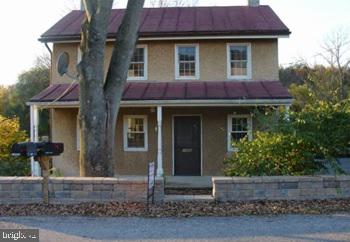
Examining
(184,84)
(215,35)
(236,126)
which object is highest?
(215,35)

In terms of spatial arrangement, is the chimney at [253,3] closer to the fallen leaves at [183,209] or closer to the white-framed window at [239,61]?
the white-framed window at [239,61]

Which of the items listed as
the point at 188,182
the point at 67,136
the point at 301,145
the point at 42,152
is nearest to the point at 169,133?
the point at 188,182

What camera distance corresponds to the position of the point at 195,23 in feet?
65.8

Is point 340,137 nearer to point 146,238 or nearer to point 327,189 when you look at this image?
point 327,189

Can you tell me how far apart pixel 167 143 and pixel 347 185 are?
33.0 feet

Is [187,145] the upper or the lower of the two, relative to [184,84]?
lower

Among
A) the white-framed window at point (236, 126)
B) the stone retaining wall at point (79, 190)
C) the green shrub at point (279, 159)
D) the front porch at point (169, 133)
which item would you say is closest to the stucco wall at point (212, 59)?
the front porch at point (169, 133)

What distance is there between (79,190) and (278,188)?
3911 millimetres

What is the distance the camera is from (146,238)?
24.6 feet

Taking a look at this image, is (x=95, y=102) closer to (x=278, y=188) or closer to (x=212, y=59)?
(x=278, y=188)

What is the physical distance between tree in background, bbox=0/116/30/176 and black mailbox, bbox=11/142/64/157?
649 cm

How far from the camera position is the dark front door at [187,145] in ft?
63.6

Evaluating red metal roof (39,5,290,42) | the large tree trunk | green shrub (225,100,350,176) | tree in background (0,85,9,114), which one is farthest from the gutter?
tree in background (0,85,9,114)

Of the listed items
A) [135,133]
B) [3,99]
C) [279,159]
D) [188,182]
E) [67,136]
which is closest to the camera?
[279,159]
